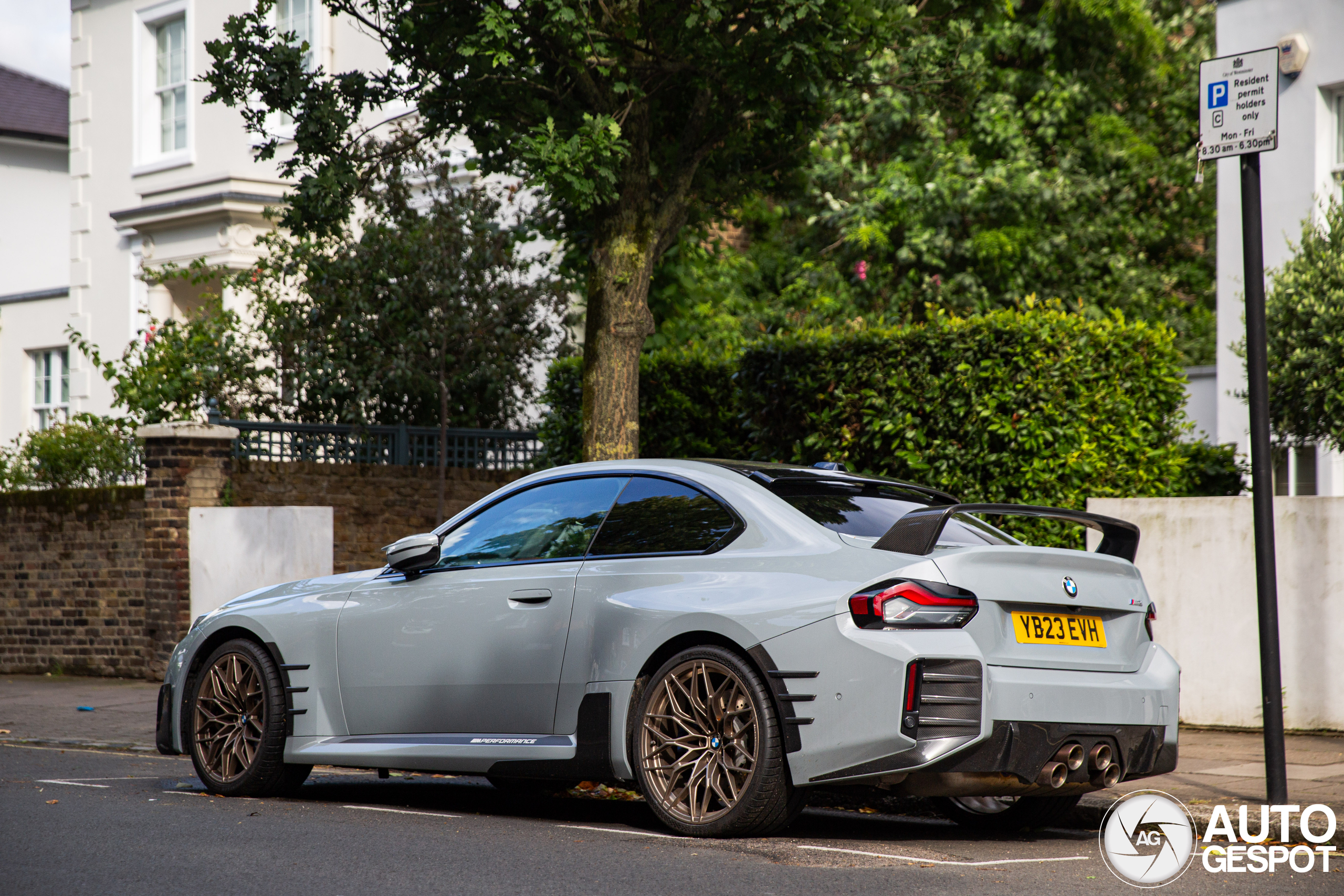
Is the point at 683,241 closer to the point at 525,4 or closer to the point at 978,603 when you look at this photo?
the point at 525,4

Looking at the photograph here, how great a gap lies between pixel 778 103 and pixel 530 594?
187 inches

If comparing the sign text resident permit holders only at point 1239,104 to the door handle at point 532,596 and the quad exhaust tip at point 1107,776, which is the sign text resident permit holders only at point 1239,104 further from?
the door handle at point 532,596

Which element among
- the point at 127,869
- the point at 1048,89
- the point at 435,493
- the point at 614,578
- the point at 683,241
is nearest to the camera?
the point at 127,869

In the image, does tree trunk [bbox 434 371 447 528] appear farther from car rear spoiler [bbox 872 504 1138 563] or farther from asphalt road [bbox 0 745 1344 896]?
car rear spoiler [bbox 872 504 1138 563]

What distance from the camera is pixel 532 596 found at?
6.25 m

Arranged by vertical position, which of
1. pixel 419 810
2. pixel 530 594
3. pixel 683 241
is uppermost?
pixel 683 241

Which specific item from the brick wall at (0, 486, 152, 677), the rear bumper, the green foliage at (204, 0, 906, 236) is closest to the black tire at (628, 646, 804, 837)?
the rear bumper

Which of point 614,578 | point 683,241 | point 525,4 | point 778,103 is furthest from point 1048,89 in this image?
point 614,578

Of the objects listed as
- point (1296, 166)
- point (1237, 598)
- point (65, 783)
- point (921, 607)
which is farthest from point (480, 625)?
point (1296, 166)

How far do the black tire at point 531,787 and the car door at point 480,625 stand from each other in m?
1.08

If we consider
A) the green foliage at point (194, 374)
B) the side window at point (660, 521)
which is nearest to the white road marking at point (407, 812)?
the side window at point (660, 521)

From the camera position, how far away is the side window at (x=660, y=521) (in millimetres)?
6027

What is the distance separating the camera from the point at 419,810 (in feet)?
22.2

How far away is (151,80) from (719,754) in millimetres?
19881
